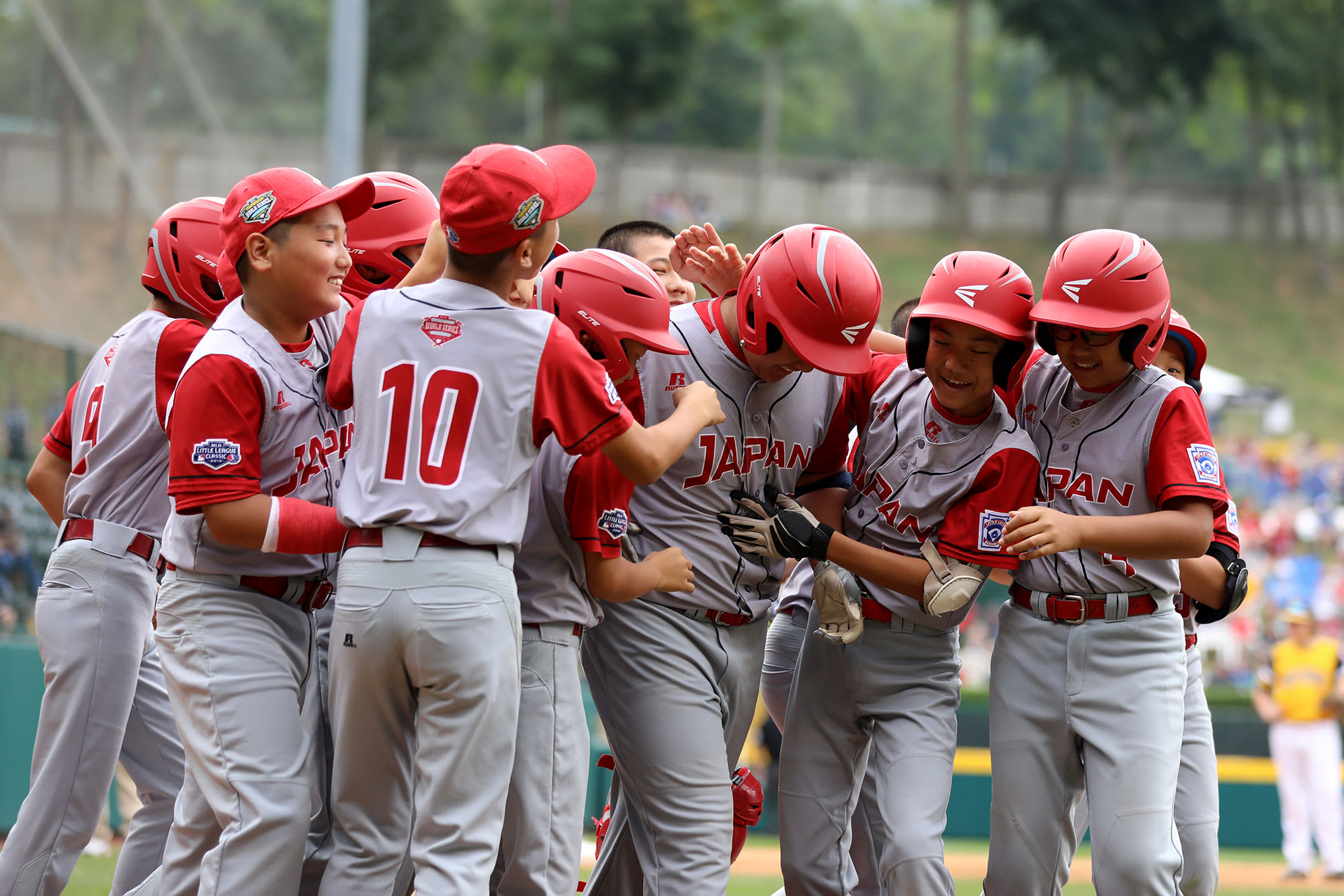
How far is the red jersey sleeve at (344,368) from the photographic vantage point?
353 cm

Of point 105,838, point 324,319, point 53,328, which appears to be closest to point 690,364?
point 324,319

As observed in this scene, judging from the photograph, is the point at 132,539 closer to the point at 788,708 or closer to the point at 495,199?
the point at 495,199

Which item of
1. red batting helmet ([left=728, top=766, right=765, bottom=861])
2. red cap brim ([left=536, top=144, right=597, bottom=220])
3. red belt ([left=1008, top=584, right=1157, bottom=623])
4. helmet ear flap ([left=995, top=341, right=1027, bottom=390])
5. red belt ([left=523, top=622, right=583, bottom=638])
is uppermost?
red cap brim ([left=536, top=144, right=597, bottom=220])

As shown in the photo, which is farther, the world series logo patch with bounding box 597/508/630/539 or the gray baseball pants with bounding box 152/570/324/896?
the world series logo patch with bounding box 597/508/630/539

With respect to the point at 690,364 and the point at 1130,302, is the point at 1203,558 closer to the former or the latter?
the point at 1130,302

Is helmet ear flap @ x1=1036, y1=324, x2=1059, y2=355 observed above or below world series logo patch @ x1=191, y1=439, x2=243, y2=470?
above

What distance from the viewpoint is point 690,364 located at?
13.9 feet

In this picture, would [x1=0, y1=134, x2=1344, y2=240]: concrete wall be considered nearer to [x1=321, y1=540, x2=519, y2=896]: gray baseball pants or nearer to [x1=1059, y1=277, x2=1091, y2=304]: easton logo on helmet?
[x1=1059, y1=277, x2=1091, y2=304]: easton logo on helmet

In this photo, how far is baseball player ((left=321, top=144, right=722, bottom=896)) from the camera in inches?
130

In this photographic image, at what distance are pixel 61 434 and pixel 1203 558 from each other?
4.22 metres

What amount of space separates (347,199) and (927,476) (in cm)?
199

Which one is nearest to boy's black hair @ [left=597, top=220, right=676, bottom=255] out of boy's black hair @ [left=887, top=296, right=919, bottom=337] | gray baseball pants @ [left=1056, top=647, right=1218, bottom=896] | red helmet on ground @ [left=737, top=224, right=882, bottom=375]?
red helmet on ground @ [left=737, top=224, right=882, bottom=375]

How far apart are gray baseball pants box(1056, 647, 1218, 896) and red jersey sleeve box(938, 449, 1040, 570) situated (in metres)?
1.16

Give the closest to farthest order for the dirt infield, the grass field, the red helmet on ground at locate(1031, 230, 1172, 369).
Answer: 1. the red helmet on ground at locate(1031, 230, 1172, 369)
2. the grass field
3. the dirt infield
